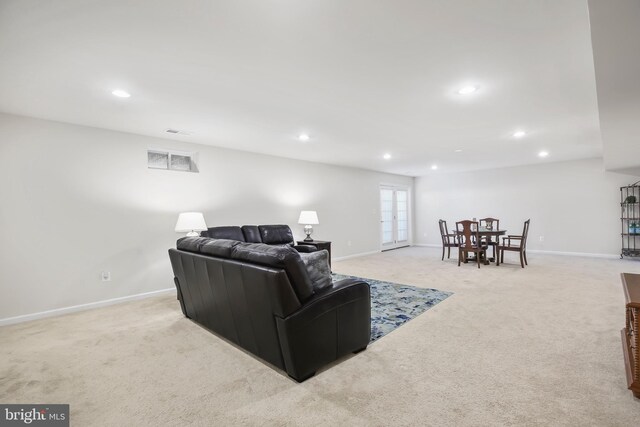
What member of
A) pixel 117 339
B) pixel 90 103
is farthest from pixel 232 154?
pixel 117 339

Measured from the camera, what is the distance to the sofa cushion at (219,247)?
2398mm

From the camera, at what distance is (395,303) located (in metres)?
3.60

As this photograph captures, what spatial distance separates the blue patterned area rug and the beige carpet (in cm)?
14

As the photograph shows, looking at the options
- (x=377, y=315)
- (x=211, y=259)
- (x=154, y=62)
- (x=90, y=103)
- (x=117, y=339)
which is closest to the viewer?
(x=154, y=62)

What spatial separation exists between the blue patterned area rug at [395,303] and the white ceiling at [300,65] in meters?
2.37

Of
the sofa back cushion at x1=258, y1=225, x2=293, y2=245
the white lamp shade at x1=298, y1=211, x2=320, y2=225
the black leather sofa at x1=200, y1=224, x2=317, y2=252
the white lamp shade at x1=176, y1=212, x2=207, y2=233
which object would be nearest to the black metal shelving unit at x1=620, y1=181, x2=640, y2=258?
the white lamp shade at x1=298, y1=211, x2=320, y2=225

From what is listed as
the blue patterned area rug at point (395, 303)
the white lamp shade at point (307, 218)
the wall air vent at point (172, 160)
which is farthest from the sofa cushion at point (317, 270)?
the white lamp shade at point (307, 218)

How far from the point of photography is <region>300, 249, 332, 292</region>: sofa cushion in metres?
2.14

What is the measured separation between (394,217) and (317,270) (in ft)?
23.8

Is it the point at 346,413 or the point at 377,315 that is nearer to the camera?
the point at 346,413

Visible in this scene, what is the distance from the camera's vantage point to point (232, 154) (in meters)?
5.19

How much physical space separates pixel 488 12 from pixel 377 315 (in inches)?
111

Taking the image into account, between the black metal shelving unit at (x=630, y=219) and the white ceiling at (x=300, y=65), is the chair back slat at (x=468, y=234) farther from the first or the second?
the black metal shelving unit at (x=630, y=219)

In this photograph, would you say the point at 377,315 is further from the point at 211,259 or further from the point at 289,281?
the point at 211,259
